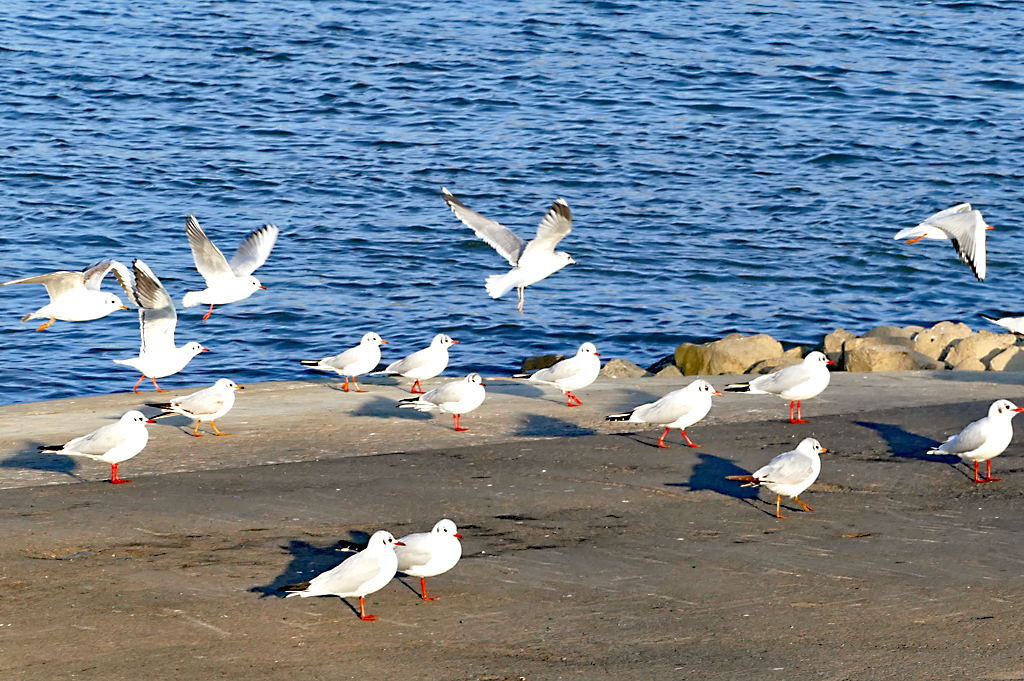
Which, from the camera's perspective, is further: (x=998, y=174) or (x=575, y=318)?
(x=998, y=174)

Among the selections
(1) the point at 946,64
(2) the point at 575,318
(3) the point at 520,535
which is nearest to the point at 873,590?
(3) the point at 520,535

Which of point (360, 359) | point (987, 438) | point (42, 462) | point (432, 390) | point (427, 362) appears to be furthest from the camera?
point (360, 359)

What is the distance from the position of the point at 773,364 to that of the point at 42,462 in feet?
25.9

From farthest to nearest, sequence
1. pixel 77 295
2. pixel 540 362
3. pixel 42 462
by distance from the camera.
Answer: pixel 540 362, pixel 77 295, pixel 42 462

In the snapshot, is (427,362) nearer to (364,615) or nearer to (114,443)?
(114,443)

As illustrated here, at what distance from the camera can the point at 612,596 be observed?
265 inches

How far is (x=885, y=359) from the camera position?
13703 millimetres

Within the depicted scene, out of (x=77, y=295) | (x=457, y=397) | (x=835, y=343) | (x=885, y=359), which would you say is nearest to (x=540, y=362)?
(x=835, y=343)

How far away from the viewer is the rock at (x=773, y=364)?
45.1 feet

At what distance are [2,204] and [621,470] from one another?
55.6ft

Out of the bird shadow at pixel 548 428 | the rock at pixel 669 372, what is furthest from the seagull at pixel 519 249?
the bird shadow at pixel 548 428

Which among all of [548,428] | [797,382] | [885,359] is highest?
[797,382]

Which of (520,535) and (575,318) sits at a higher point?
(520,535)

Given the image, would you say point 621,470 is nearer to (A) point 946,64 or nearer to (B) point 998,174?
(B) point 998,174
